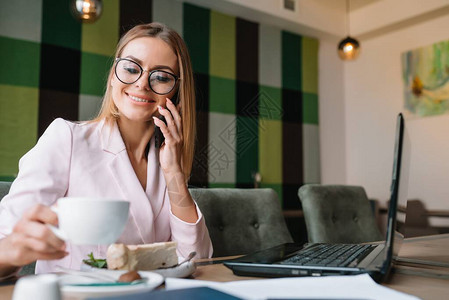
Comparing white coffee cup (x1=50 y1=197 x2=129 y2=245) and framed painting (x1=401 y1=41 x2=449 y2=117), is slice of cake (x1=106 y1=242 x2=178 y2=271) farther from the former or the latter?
framed painting (x1=401 y1=41 x2=449 y2=117)

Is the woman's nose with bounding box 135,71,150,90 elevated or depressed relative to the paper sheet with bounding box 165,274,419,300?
elevated

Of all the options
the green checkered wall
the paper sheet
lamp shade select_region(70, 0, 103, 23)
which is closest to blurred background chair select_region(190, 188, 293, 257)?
the paper sheet

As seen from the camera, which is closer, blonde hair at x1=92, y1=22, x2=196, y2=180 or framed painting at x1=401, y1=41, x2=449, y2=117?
blonde hair at x1=92, y1=22, x2=196, y2=180

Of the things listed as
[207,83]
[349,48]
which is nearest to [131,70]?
[207,83]

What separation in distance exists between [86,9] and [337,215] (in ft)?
6.00

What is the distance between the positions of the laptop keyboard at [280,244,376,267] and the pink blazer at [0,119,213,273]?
Result: 0.33 meters

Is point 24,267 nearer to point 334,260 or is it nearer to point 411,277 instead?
point 334,260

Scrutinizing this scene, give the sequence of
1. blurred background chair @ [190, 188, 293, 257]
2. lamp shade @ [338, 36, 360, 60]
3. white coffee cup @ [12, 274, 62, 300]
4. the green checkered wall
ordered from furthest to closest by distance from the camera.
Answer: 1. lamp shade @ [338, 36, 360, 60]
2. the green checkered wall
3. blurred background chair @ [190, 188, 293, 257]
4. white coffee cup @ [12, 274, 62, 300]

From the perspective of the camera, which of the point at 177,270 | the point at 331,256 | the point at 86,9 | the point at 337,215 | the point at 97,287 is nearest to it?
the point at 97,287

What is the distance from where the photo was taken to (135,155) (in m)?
1.29

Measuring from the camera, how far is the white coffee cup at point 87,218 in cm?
45

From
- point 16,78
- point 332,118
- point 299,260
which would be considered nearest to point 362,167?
point 332,118

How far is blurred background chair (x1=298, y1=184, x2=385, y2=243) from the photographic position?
1759 mm

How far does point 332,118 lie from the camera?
15.8ft
